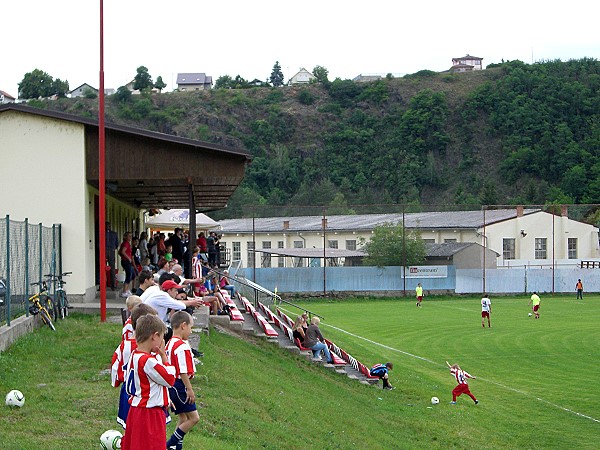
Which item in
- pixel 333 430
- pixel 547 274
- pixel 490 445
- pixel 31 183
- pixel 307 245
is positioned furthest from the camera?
pixel 307 245

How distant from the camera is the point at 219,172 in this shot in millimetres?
23609

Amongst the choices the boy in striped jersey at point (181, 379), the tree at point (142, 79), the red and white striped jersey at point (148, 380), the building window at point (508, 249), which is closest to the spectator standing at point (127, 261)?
the boy in striped jersey at point (181, 379)

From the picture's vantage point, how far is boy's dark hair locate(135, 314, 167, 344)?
780cm

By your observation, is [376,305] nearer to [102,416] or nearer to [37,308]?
[37,308]

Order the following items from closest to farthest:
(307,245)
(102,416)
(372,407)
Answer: (102,416)
(372,407)
(307,245)

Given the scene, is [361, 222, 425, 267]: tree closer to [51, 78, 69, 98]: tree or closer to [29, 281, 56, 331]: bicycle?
[29, 281, 56, 331]: bicycle

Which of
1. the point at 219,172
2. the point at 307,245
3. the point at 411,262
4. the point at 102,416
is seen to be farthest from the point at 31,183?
the point at 307,245

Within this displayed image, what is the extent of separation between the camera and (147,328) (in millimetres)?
7801

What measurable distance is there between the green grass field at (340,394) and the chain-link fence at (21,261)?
2.17 ft

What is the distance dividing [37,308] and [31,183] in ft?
18.5

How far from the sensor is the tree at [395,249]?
222ft

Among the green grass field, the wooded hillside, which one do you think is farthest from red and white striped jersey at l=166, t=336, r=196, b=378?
the wooded hillside

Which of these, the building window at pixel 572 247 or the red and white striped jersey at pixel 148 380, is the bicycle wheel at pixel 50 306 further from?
the building window at pixel 572 247

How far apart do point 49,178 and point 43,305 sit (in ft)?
17.4
